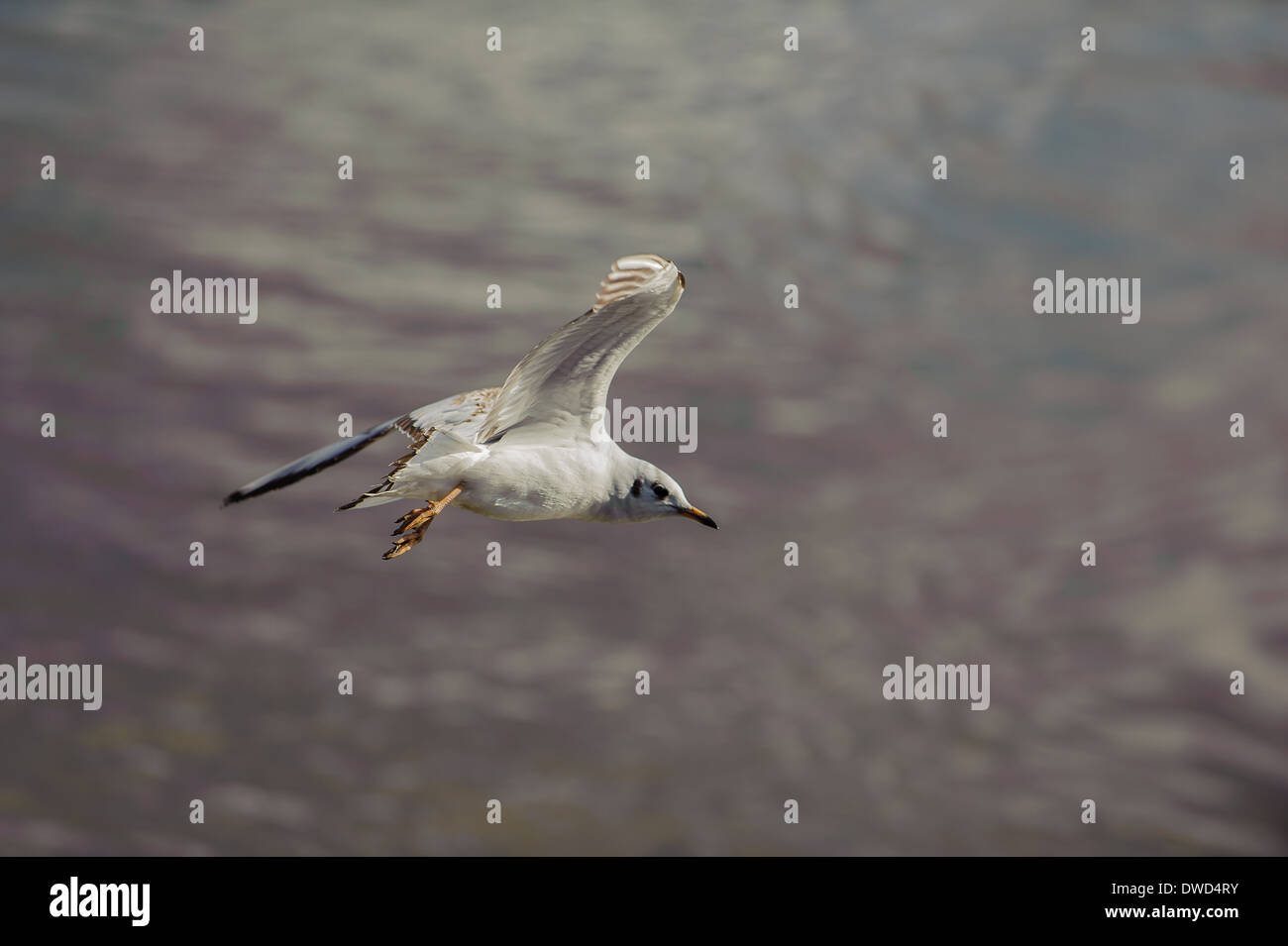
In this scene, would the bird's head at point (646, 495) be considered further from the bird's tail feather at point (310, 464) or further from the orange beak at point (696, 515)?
the bird's tail feather at point (310, 464)

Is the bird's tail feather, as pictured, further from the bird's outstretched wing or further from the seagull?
the bird's outstretched wing

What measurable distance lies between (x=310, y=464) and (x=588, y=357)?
2.74ft

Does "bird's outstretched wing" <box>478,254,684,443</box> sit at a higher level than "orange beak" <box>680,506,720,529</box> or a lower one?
higher

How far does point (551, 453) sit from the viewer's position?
9.46 feet

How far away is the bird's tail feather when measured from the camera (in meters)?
2.96

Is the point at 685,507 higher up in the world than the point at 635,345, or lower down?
lower down

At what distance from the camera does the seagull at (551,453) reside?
258 cm

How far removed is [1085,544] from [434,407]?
328cm

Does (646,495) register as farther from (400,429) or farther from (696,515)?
(400,429)

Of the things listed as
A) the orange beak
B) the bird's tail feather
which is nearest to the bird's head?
the orange beak

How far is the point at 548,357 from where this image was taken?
271cm

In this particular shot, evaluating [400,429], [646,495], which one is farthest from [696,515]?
[400,429]
